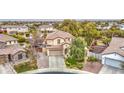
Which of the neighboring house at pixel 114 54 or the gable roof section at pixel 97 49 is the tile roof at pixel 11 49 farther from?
the neighboring house at pixel 114 54

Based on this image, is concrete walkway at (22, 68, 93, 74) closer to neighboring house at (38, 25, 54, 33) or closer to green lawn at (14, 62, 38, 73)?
green lawn at (14, 62, 38, 73)

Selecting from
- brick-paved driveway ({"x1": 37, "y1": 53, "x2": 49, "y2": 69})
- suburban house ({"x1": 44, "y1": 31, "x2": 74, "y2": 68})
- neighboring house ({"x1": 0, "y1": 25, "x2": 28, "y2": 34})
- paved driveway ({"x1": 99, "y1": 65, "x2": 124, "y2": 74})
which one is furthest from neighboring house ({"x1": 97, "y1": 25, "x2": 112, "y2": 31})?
neighboring house ({"x1": 0, "y1": 25, "x2": 28, "y2": 34})

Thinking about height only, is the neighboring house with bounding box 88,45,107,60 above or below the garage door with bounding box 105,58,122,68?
above

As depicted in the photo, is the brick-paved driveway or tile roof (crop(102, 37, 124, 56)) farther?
the brick-paved driveway

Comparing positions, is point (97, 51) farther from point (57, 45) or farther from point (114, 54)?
point (57, 45)
